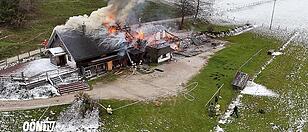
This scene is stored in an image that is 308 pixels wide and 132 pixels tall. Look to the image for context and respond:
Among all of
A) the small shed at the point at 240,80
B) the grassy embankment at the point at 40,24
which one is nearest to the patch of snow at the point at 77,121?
the small shed at the point at 240,80

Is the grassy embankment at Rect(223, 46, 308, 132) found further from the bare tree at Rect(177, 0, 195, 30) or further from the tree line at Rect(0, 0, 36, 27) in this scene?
the tree line at Rect(0, 0, 36, 27)

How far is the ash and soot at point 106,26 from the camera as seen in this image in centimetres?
5322

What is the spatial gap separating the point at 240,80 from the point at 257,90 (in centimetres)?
229

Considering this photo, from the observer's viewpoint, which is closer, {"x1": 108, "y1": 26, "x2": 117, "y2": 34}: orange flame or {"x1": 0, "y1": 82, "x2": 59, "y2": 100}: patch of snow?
{"x1": 0, "y1": 82, "x2": 59, "y2": 100}: patch of snow

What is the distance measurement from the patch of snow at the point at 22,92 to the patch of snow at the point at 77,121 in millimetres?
3932

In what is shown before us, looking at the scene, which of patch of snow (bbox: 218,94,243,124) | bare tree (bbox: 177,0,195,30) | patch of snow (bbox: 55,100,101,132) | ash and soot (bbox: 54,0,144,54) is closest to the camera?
patch of snow (bbox: 55,100,101,132)

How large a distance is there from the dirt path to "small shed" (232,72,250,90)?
5.32 m

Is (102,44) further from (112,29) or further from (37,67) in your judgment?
(37,67)

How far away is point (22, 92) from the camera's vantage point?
46656mm

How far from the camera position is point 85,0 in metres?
87.6

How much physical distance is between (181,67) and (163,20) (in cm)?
2240

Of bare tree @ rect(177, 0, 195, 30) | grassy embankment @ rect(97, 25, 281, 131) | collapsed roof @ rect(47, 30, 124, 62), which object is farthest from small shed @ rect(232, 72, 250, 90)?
bare tree @ rect(177, 0, 195, 30)

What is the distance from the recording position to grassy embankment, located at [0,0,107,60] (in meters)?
61.3

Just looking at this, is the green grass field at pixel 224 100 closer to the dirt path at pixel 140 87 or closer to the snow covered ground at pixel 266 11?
the dirt path at pixel 140 87
